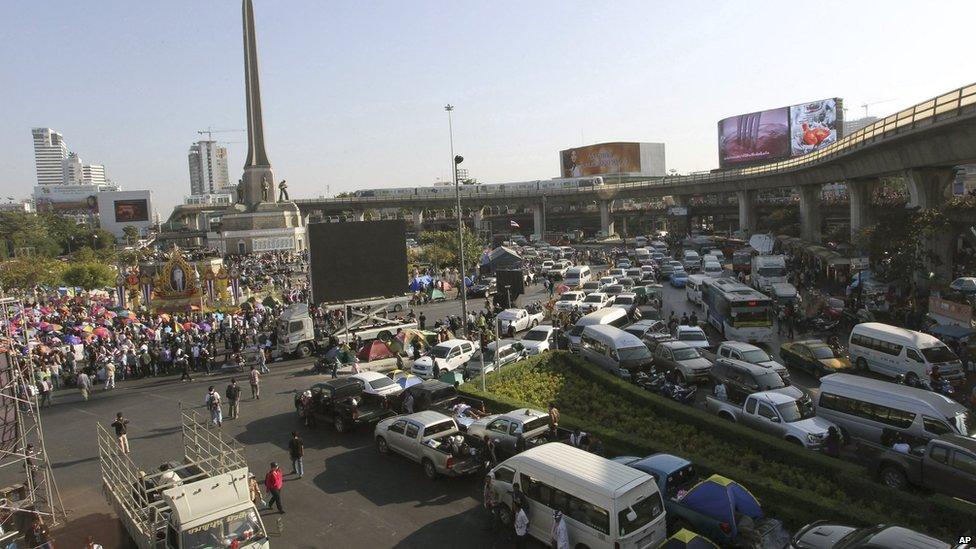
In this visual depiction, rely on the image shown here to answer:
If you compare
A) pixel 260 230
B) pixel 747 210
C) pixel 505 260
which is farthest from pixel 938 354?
pixel 260 230

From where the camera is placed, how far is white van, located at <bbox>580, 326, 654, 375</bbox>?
19.7 meters

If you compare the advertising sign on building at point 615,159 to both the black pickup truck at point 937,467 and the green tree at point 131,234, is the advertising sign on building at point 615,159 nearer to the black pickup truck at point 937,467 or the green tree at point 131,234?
the green tree at point 131,234

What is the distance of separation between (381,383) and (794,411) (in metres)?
10.5

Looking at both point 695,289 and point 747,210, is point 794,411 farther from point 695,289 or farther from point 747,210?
point 747,210

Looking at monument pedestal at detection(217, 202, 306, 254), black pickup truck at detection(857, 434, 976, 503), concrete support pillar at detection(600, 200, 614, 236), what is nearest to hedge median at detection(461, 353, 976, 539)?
black pickup truck at detection(857, 434, 976, 503)

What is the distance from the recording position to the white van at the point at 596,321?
77.2 feet

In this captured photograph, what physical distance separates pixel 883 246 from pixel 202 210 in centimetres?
13427

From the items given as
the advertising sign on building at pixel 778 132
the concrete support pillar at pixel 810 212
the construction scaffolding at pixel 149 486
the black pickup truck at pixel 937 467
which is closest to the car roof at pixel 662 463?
the black pickup truck at pixel 937 467

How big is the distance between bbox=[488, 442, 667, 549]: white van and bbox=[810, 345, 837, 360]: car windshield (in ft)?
40.1

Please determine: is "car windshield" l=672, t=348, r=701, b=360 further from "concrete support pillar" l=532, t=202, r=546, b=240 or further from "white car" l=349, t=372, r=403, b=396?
"concrete support pillar" l=532, t=202, r=546, b=240

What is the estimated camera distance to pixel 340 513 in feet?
39.0

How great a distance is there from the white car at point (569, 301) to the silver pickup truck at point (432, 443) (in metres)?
16.8

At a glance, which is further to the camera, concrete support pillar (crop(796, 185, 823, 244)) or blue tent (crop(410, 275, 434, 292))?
concrete support pillar (crop(796, 185, 823, 244))

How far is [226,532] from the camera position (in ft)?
30.8
